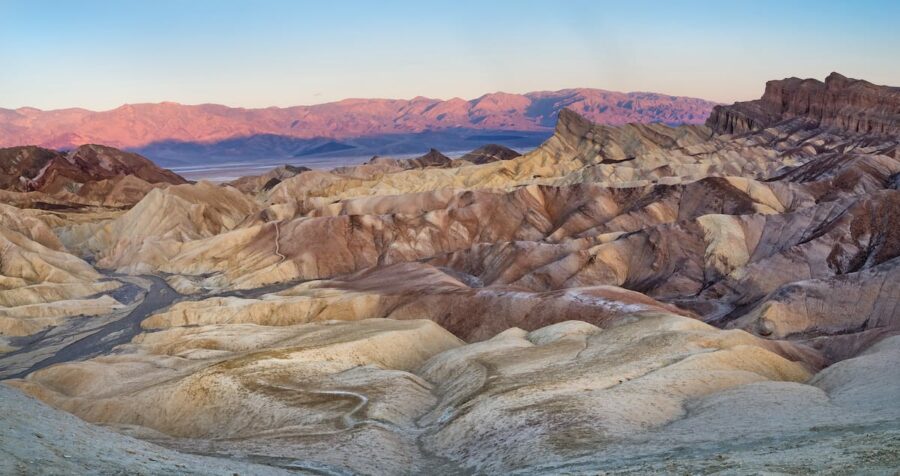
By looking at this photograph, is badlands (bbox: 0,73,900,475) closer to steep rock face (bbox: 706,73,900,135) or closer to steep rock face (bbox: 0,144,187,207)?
steep rock face (bbox: 706,73,900,135)

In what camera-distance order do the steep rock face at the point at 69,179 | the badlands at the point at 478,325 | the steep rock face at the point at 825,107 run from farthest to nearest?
the steep rock face at the point at 69,179
the steep rock face at the point at 825,107
the badlands at the point at 478,325

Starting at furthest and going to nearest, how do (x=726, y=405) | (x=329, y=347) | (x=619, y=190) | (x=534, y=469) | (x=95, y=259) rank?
(x=95, y=259), (x=619, y=190), (x=329, y=347), (x=726, y=405), (x=534, y=469)

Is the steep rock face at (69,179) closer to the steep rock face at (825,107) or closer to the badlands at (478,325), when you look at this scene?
the badlands at (478,325)

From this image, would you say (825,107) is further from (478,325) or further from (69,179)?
(69,179)

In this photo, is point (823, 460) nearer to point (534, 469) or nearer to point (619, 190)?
point (534, 469)

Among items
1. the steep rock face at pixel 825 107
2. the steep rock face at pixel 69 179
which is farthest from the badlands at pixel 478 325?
the steep rock face at pixel 69 179

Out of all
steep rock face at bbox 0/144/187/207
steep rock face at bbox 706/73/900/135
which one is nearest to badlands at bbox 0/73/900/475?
steep rock face at bbox 706/73/900/135

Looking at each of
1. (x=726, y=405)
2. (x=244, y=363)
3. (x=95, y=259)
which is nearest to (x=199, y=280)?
(x=95, y=259)
